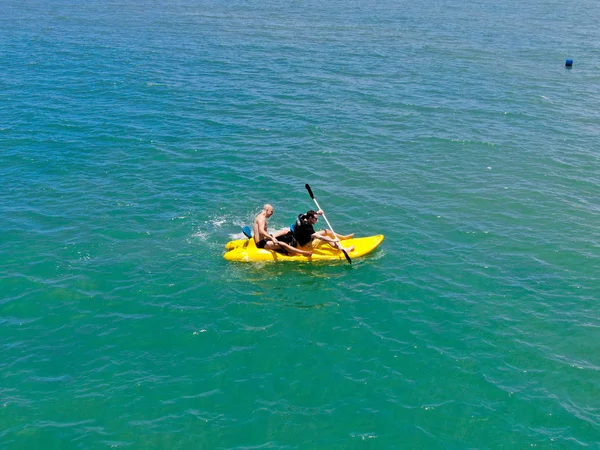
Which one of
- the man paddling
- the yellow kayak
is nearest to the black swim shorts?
the yellow kayak

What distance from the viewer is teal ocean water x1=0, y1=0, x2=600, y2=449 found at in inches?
600

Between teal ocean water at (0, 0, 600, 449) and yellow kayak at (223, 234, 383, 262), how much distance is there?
396 mm

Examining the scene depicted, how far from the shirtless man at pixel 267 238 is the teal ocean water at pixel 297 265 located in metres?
0.61

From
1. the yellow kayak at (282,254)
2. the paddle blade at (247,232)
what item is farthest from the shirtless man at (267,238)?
the paddle blade at (247,232)

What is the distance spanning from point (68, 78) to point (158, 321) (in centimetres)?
3092

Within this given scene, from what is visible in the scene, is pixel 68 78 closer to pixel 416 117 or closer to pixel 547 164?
pixel 416 117

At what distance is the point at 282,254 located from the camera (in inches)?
862

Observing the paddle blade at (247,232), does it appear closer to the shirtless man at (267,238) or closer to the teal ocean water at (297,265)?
the shirtless man at (267,238)

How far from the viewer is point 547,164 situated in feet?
100

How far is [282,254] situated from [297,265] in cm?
71

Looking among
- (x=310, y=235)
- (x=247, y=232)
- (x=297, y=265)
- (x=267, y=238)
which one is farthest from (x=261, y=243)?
(x=310, y=235)

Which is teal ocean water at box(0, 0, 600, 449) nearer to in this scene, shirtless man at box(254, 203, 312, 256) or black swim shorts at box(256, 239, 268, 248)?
shirtless man at box(254, 203, 312, 256)

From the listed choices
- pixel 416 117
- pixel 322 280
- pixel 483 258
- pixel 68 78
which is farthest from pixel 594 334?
pixel 68 78

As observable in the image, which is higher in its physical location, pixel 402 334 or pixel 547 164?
pixel 547 164
